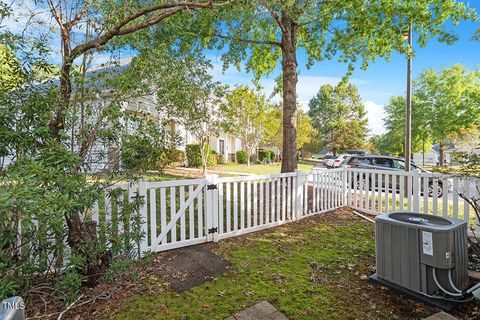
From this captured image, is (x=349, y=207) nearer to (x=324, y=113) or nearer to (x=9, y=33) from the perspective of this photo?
(x=9, y=33)

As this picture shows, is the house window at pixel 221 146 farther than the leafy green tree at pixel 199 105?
Yes

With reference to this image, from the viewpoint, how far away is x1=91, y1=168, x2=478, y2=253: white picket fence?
3.95m

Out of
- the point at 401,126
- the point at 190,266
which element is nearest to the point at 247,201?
the point at 190,266

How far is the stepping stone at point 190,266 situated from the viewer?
10.9ft

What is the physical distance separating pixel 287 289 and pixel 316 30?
8.14 m

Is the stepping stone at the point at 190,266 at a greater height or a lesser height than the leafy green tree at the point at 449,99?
lesser

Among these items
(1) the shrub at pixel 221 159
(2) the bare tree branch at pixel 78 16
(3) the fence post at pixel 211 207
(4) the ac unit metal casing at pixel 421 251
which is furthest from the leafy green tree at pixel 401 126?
(2) the bare tree branch at pixel 78 16

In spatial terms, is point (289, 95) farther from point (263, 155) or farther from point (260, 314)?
point (263, 155)

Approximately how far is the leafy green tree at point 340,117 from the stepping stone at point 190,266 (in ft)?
107

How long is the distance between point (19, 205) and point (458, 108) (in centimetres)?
2440

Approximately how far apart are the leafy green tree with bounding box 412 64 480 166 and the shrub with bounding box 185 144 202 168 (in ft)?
53.4

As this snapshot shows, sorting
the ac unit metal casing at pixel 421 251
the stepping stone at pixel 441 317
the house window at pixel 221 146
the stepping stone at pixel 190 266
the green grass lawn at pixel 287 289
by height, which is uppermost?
the house window at pixel 221 146

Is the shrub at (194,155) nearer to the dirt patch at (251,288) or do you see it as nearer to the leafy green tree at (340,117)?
the dirt patch at (251,288)

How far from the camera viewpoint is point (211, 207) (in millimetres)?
4523
